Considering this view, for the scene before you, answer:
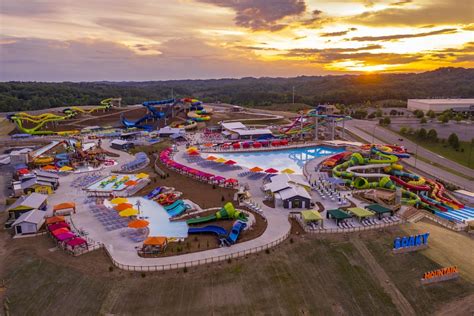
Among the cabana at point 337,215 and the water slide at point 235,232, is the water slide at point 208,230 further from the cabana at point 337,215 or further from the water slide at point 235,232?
the cabana at point 337,215

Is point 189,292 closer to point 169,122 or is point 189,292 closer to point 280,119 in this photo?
point 169,122

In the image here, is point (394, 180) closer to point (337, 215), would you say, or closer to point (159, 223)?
point (337, 215)

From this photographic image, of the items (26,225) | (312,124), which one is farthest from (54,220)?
(312,124)

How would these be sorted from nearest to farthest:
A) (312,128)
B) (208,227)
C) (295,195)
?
(208,227)
(295,195)
(312,128)

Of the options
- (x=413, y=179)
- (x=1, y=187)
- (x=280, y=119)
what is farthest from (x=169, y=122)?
(x=413, y=179)

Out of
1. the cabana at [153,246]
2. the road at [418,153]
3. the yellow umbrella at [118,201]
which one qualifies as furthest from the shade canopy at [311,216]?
the road at [418,153]
